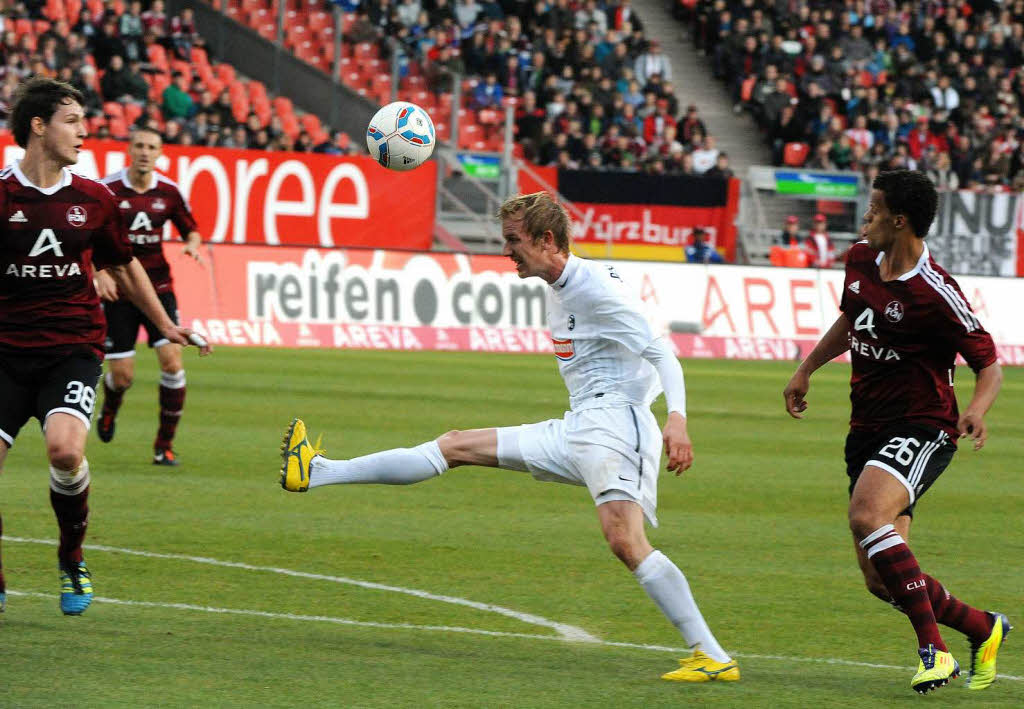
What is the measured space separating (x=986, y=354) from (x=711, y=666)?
1.63 meters

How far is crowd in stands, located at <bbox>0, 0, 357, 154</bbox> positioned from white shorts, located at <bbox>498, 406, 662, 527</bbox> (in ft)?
71.1

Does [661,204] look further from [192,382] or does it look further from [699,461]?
[699,461]

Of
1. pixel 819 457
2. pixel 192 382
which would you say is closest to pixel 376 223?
pixel 192 382

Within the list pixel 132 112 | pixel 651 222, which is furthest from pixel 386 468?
pixel 651 222

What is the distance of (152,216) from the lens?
12766mm

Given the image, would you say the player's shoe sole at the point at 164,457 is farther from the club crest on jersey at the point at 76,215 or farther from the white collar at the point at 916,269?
the white collar at the point at 916,269

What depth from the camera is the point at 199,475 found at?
12039mm

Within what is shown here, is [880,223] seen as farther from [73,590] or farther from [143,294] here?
[73,590]

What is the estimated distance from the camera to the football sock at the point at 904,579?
6.24 metres

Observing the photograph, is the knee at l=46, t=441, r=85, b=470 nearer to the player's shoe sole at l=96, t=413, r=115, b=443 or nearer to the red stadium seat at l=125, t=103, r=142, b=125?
the player's shoe sole at l=96, t=413, r=115, b=443

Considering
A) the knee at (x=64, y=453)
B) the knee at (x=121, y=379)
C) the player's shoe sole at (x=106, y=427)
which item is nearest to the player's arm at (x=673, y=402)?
the knee at (x=64, y=453)

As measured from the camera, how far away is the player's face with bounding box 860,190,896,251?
643cm

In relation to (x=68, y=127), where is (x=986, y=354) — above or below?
below

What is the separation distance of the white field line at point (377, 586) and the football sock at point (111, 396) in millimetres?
3894
